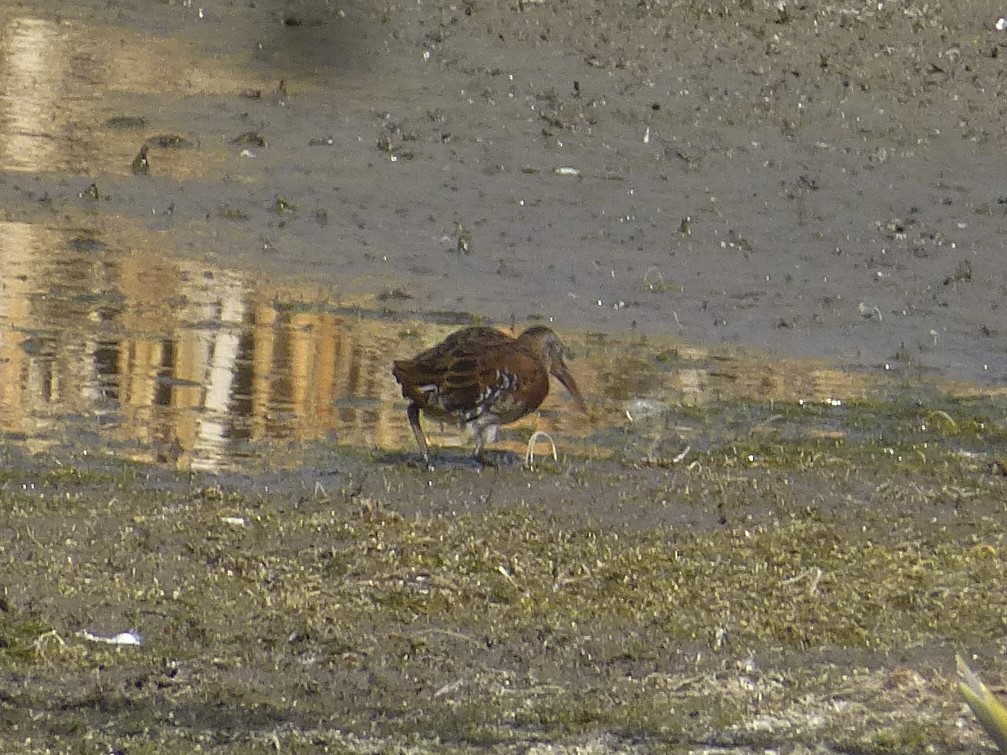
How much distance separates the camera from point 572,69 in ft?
46.0

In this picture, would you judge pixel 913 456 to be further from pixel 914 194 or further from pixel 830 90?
pixel 830 90

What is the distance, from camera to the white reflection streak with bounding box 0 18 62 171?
12703 mm

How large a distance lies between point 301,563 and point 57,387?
2.62m

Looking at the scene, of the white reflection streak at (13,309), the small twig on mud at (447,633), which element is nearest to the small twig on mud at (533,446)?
the white reflection streak at (13,309)

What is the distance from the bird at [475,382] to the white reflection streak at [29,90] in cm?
590

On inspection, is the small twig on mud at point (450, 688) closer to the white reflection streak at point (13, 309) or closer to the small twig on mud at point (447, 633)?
the small twig on mud at point (447, 633)

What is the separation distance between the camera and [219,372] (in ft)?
28.1

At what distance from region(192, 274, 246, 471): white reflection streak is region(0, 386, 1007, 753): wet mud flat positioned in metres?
0.34

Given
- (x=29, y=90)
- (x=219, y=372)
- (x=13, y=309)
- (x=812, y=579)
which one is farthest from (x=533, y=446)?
(x=29, y=90)

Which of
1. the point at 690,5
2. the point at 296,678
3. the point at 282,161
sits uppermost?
the point at 690,5

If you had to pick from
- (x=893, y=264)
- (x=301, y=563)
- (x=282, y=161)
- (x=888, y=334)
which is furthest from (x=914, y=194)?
(x=301, y=563)

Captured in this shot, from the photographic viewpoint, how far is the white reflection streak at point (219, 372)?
7262 mm

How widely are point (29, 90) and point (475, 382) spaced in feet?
26.6

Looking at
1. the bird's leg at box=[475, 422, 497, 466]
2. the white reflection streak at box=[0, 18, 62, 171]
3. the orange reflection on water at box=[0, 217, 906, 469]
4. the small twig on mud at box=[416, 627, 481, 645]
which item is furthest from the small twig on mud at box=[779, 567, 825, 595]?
the white reflection streak at box=[0, 18, 62, 171]
